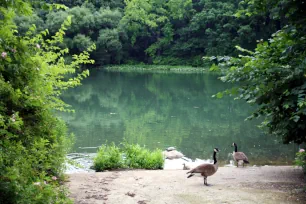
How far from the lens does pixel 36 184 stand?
11.6 feet

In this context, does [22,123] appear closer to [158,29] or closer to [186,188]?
[186,188]

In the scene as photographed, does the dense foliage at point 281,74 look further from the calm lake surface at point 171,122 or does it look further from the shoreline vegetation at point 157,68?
the shoreline vegetation at point 157,68

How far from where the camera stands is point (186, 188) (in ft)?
21.6

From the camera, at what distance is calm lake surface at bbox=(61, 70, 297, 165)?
12.6 metres

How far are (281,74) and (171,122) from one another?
1128 centimetres

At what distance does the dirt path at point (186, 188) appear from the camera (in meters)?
5.73

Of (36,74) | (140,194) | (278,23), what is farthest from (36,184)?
(278,23)

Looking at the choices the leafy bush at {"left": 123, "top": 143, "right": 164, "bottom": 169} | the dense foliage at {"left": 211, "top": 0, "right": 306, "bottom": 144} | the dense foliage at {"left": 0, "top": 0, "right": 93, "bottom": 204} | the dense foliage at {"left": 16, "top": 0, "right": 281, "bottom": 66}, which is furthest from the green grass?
the dense foliage at {"left": 0, "top": 0, "right": 93, "bottom": 204}

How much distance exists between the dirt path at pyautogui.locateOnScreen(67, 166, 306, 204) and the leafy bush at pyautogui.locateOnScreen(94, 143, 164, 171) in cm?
108

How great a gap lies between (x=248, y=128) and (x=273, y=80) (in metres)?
10.0

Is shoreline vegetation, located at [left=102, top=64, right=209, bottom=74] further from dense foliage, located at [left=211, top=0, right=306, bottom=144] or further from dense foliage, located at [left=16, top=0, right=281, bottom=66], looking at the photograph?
dense foliage, located at [left=211, top=0, right=306, bottom=144]

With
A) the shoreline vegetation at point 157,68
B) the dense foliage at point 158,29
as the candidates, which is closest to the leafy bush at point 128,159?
the dense foliage at point 158,29

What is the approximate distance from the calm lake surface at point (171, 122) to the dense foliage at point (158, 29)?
17404 millimetres

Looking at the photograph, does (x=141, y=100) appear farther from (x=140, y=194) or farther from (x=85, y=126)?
(x=140, y=194)
